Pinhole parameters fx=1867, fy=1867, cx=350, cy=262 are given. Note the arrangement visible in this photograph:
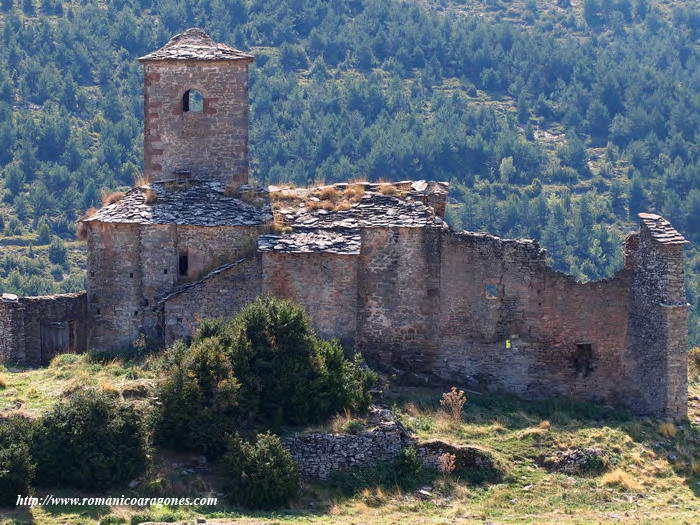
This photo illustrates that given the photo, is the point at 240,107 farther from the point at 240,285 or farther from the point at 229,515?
the point at 229,515

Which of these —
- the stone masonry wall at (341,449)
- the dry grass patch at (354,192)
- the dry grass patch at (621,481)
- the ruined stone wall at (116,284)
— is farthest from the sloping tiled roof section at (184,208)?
the dry grass patch at (621,481)

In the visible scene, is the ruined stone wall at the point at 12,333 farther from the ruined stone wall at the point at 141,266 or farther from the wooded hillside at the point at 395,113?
the wooded hillside at the point at 395,113

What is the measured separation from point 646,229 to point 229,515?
1147cm

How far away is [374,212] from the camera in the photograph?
3822cm

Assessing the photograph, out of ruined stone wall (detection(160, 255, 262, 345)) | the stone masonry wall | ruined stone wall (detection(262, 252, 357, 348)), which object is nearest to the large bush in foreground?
the stone masonry wall

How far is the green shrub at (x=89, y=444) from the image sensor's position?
31.2 meters

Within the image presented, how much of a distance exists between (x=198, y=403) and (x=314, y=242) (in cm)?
589

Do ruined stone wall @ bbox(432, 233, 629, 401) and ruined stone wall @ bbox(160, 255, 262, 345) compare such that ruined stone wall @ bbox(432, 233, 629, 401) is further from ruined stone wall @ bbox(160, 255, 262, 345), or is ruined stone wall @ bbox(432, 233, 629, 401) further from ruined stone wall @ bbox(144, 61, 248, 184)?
ruined stone wall @ bbox(144, 61, 248, 184)

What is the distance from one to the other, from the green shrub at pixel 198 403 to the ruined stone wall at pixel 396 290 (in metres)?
4.92

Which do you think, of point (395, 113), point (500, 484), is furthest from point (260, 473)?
point (395, 113)

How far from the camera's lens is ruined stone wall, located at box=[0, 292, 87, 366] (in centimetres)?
3872

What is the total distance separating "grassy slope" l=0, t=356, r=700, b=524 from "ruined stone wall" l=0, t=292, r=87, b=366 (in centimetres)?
138

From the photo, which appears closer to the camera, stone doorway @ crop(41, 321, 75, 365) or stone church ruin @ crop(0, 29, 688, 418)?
stone church ruin @ crop(0, 29, 688, 418)

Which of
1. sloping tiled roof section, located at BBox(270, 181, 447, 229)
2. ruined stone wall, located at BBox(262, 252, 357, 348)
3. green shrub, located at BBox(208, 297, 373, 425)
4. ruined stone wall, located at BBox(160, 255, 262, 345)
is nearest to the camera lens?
green shrub, located at BBox(208, 297, 373, 425)
